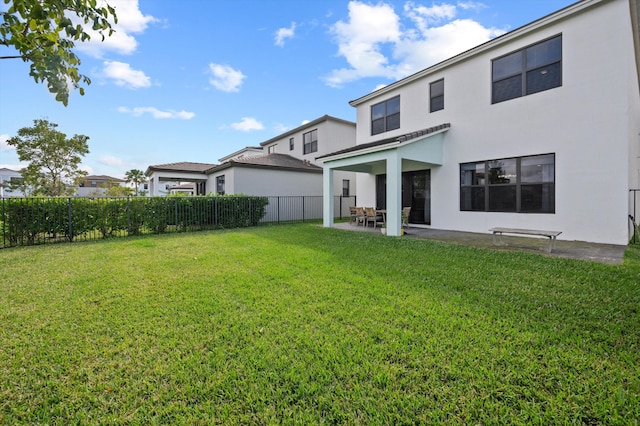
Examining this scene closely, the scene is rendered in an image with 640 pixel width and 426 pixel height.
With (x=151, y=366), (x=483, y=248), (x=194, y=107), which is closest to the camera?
(x=151, y=366)

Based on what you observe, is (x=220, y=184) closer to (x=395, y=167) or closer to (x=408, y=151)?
(x=395, y=167)

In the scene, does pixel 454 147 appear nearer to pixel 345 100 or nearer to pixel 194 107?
pixel 345 100

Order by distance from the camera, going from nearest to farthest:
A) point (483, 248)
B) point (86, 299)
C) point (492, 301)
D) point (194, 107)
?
point (492, 301), point (86, 299), point (483, 248), point (194, 107)

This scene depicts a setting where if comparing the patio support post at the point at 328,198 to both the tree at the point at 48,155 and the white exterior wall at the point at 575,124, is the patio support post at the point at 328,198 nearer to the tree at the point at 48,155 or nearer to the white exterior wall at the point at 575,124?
the white exterior wall at the point at 575,124

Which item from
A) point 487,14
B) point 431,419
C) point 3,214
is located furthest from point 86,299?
point 487,14

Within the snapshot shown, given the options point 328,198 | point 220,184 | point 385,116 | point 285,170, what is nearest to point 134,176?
point 220,184

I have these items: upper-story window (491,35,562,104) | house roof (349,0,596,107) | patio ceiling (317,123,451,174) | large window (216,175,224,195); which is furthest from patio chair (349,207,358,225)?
large window (216,175,224,195)

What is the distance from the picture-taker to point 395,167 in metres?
10.1

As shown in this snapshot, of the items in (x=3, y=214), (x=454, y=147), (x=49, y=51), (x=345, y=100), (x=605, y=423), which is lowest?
(x=605, y=423)

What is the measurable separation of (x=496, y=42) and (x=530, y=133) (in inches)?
134

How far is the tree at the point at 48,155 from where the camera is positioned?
2362 cm

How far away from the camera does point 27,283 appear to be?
5.21 metres

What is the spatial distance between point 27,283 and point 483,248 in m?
10.0

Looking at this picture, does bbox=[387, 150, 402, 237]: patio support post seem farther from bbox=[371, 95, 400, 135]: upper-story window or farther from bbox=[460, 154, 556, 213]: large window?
bbox=[371, 95, 400, 135]: upper-story window
